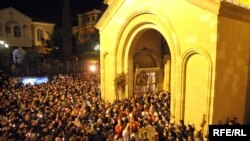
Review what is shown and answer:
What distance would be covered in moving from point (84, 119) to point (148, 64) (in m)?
6.76

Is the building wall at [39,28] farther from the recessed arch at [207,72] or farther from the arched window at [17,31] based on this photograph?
the recessed arch at [207,72]

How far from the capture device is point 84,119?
503 inches

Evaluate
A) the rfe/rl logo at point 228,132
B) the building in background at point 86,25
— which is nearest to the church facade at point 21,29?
the building in background at point 86,25

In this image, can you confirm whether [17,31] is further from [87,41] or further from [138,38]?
[138,38]

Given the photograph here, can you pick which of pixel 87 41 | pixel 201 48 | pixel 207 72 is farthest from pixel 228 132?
pixel 87 41

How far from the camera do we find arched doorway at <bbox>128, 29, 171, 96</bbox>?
53.6ft

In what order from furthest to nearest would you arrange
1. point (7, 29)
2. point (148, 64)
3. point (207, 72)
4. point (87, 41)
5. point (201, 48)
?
point (87, 41), point (7, 29), point (148, 64), point (201, 48), point (207, 72)

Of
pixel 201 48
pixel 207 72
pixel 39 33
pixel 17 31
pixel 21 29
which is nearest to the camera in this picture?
pixel 207 72

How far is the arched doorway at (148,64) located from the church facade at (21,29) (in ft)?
81.8

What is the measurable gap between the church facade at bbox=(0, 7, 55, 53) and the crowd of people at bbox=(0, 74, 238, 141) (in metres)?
19.6

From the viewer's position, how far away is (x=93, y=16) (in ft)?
127

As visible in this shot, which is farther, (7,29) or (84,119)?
(7,29)

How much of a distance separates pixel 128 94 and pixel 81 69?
16888 millimetres

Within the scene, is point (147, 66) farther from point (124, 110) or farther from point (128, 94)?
→ point (124, 110)
